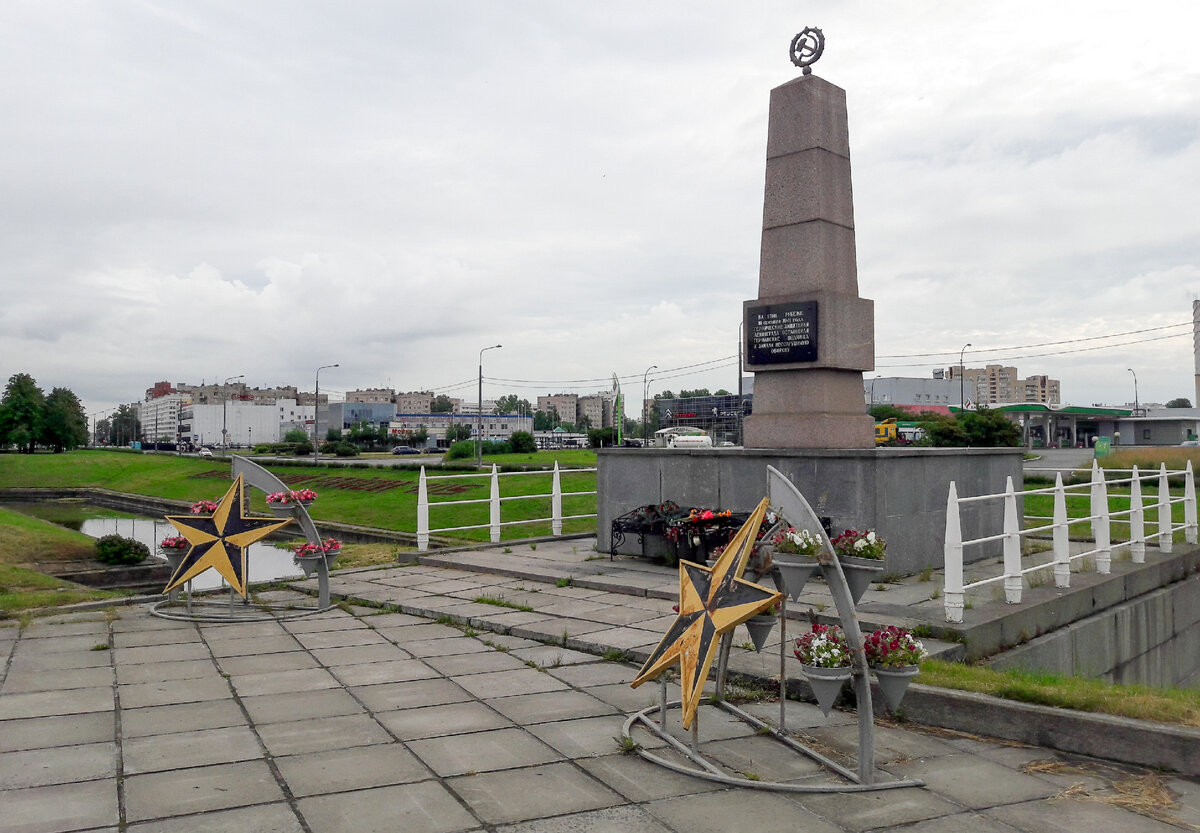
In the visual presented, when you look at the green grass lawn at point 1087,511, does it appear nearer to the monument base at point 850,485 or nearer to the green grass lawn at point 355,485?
the monument base at point 850,485

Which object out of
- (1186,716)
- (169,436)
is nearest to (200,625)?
(1186,716)

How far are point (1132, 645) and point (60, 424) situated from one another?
96.9m

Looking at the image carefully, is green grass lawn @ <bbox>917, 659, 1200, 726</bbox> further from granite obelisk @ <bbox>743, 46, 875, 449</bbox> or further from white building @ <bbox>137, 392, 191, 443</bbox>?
white building @ <bbox>137, 392, 191, 443</bbox>

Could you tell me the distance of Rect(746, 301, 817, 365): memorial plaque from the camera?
10711 mm

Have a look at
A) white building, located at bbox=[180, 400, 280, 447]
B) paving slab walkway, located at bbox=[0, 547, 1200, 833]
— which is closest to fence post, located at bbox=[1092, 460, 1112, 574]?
paving slab walkway, located at bbox=[0, 547, 1200, 833]

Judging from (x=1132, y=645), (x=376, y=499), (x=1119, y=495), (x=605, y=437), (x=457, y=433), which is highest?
(x=457, y=433)

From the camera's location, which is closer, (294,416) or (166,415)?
(294,416)

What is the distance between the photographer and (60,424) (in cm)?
8581

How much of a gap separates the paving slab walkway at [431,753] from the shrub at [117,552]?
44.2 ft

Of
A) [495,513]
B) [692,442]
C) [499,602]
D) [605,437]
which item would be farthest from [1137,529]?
[605,437]

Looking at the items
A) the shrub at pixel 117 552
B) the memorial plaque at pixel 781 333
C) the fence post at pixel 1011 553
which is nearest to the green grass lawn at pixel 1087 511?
the memorial plaque at pixel 781 333

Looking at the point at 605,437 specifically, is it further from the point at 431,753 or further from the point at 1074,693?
the point at 431,753

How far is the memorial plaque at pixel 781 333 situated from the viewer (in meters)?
10.7

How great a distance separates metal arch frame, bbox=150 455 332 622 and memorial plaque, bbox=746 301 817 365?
585 centimetres
